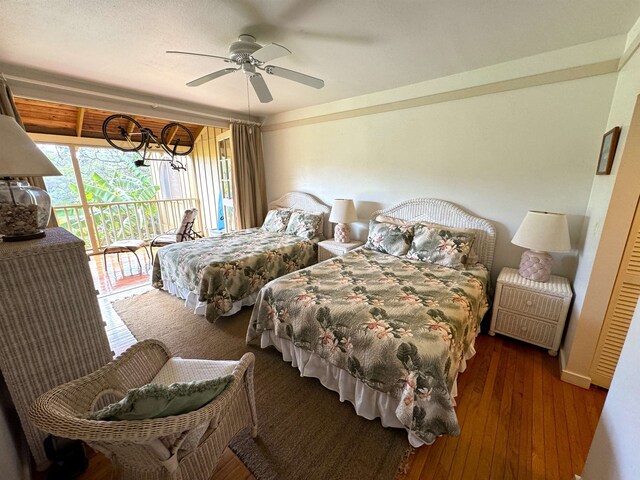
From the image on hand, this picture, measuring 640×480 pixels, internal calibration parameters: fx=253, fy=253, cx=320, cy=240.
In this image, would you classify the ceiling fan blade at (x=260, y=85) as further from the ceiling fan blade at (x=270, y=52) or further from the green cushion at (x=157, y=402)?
the green cushion at (x=157, y=402)

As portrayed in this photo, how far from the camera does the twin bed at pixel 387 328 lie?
1.28 m

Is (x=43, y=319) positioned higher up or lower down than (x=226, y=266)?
higher up

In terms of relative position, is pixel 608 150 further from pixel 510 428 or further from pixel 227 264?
pixel 227 264

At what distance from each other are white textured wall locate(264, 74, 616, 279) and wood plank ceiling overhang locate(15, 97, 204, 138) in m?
3.39

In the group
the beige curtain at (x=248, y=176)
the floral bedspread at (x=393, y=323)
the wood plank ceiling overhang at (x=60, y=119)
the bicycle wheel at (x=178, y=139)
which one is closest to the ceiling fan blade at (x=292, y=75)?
the floral bedspread at (x=393, y=323)

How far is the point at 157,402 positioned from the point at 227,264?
1.84 m

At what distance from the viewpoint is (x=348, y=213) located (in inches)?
124

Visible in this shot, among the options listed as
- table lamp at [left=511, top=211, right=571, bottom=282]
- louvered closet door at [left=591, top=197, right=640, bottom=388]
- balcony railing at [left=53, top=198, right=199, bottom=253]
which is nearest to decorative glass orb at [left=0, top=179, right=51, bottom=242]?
table lamp at [left=511, top=211, right=571, bottom=282]

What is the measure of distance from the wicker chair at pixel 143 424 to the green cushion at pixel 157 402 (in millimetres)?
27

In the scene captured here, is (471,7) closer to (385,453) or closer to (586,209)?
(586,209)

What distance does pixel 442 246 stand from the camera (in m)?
2.41

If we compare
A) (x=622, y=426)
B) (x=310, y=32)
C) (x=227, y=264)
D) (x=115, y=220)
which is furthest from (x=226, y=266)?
(x=115, y=220)

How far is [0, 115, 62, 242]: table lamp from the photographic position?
3.71 feet

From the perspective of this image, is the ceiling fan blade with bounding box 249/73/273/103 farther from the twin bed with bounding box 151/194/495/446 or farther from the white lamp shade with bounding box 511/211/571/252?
the white lamp shade with bounding box 511/211/571/252
